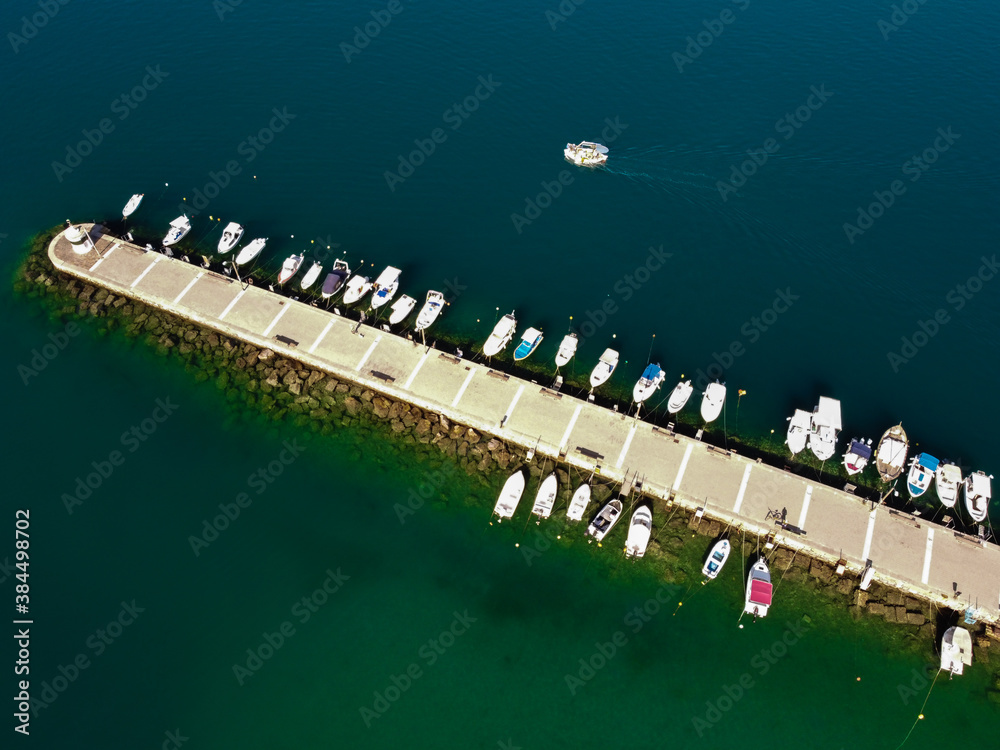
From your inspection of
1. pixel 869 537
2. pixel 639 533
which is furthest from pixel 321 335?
pixel 869 537

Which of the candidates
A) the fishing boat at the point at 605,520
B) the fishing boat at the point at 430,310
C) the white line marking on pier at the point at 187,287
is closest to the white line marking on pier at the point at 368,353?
the fishing boat at the point at 430,310

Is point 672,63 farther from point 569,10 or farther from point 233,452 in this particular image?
point 233,452

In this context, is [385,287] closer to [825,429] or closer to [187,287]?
[187,287]

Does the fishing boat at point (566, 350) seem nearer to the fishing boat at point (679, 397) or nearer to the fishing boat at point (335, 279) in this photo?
the fishing boat at point (679, 397)

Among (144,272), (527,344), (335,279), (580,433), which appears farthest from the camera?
(144,272)

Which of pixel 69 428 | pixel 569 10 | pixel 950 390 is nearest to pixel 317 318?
pixel 69 428
